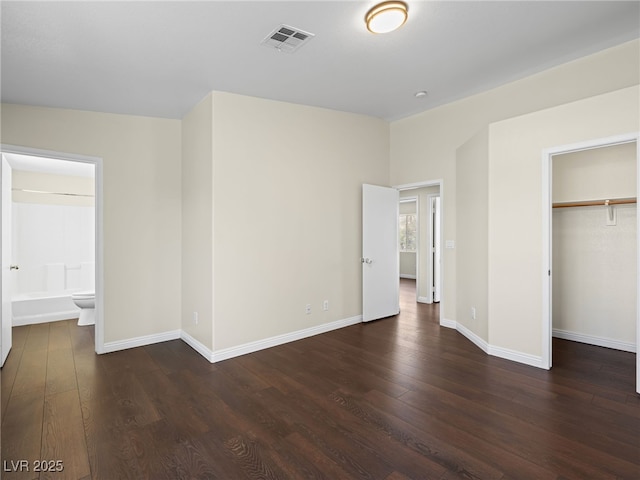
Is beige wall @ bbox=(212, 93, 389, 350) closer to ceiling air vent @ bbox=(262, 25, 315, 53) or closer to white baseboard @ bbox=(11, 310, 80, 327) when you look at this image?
ceiling air vent @ bbox=(262, 25, 315, 53)

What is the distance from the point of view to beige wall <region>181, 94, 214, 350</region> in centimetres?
340

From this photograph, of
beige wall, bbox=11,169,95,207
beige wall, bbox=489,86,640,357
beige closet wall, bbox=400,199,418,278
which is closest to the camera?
beige wall, bbox=489,86,640,357

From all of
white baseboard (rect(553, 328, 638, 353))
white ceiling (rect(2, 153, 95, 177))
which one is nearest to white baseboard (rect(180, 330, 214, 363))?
white ceiling (rect(2, 153, 95, 177))

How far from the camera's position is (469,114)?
13.4 feet

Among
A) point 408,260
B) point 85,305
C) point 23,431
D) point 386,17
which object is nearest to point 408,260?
point 408,260

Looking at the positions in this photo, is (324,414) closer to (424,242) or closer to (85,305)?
(85,305)

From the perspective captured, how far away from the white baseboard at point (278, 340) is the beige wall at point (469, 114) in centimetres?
141

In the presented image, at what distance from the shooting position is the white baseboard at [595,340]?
344 cm

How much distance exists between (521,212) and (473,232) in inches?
26.7

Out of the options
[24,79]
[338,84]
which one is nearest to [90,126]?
[24,79]

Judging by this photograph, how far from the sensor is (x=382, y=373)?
118 inches

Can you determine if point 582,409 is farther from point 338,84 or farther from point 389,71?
point 338,84

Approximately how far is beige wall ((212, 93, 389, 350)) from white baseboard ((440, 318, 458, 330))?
111 cm

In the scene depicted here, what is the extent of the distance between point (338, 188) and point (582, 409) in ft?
10.6
